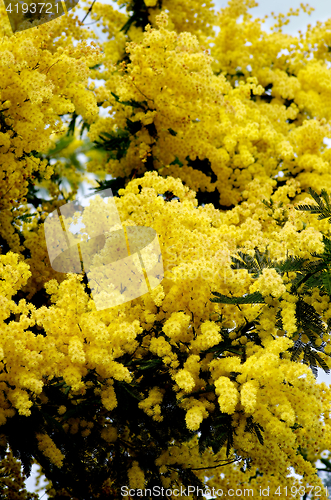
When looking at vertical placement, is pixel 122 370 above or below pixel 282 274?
below

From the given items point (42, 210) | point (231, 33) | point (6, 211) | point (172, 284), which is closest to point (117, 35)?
point (231, 33)

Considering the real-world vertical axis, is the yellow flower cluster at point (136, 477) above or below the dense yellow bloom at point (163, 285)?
below

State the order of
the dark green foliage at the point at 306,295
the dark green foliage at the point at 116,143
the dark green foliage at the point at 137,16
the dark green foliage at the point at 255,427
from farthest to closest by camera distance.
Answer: the dark green foliage at the point at 137,16, the dark green foliage at the point at 116,143, the dark green foliage at the point at 255,427, the dark green foliage at the point at 306,295

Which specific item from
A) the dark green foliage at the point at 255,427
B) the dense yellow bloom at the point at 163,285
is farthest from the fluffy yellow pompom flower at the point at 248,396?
the dark green foliage at the point at 255,427

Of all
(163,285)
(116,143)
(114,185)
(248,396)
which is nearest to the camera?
(248,396)

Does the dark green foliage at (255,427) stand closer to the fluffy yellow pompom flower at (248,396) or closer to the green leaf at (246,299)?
the fluffy yellow pompom flower at (248,396)

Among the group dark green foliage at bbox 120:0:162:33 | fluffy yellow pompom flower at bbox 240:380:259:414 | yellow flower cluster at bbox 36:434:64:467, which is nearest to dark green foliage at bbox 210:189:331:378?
fluffy yellow pompom flower at bbox 240:380:259:414

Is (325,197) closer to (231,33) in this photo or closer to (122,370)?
(122,370)

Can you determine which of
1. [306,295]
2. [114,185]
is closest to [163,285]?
[306,295]

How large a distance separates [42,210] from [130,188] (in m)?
1.82

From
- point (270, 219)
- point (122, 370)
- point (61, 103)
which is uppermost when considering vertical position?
point (61, 103)

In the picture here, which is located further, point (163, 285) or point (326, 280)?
point (163, 285)

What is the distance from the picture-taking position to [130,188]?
5129mm

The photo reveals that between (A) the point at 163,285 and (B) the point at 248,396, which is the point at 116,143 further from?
(B) the point at 248,396
